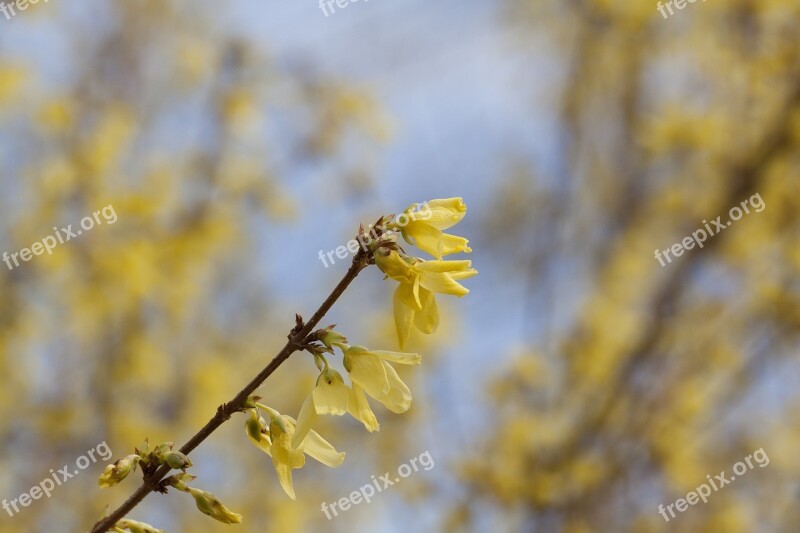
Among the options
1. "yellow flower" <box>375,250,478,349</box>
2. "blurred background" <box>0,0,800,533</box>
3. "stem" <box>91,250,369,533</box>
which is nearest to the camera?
"stem" <box>91,250,369,533</box>

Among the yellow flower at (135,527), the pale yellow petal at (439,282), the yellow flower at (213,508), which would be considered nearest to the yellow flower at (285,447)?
the yellow flower at (213,508)

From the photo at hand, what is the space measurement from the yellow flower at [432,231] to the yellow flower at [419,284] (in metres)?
0.03

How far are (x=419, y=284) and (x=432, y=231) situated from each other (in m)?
0.09

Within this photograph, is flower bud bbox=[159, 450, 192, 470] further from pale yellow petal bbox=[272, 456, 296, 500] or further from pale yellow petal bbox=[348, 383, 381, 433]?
pale yellow petal bbox=[348, 383, 381, 433]

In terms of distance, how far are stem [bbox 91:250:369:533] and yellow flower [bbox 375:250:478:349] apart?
0.05 meters

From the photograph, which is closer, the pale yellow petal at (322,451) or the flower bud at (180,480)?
the flower bud at (180,480)

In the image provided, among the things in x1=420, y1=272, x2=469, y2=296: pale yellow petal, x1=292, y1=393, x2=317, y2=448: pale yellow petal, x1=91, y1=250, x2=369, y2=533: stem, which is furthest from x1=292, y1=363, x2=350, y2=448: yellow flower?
x1=420, y1=272, x2=469, y2=296: pale yellow petal

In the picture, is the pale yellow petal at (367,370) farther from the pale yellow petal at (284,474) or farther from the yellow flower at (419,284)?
the pale yellow petal at (284,474)

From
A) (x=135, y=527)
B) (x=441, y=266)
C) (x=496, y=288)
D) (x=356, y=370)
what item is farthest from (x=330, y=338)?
(x=496, y=288)

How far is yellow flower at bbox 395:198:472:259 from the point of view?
133cm

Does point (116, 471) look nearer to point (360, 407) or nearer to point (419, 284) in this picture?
point (360, 407)

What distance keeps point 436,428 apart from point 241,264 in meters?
2.60

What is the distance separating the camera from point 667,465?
16.4 feet

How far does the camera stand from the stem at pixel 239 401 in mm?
1168
